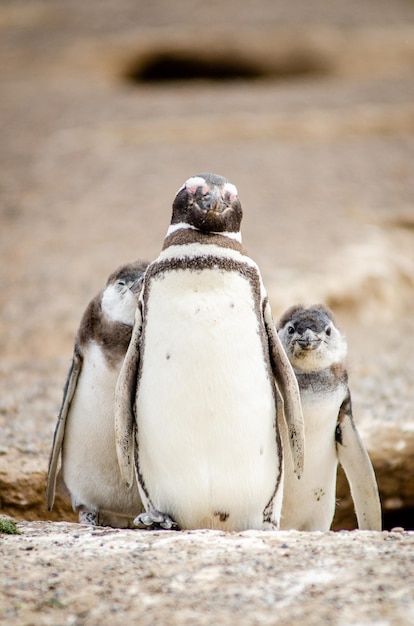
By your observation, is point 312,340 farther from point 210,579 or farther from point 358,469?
point 210,579

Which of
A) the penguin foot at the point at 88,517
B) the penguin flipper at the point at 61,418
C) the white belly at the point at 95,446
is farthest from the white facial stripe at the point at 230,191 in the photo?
the penguin foot at the point at 88,517

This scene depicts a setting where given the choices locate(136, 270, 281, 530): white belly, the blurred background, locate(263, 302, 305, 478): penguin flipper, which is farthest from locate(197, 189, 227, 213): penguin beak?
the blurred background

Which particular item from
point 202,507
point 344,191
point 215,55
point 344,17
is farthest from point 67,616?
point 344,17

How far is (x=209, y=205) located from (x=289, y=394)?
1.01 metres

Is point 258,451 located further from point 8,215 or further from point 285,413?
point 8,215

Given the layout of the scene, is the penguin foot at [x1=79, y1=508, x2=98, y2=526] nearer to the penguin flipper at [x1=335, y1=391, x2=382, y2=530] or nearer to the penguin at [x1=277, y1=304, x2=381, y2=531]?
the penguin at [x1=277, y1=304, x2=381, y2=531]

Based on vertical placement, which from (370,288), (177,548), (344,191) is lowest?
(177,548)

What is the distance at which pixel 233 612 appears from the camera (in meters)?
2.86

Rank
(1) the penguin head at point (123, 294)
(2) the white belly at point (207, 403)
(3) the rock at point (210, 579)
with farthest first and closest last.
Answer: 1. (1) the penguin head at point (123, 294)
2. (2) the white belly at point (207, 403)
3. (3) the rock at point (210, 579)

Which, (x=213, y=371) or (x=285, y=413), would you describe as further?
(x=285, y=413)

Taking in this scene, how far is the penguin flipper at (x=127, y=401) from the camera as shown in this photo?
4.29 meters

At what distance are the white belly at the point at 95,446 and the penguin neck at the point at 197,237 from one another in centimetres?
85

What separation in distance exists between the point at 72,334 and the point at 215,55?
8.67 metres

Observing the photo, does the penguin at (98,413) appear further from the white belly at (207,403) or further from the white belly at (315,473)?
the white belly at (315,473)
